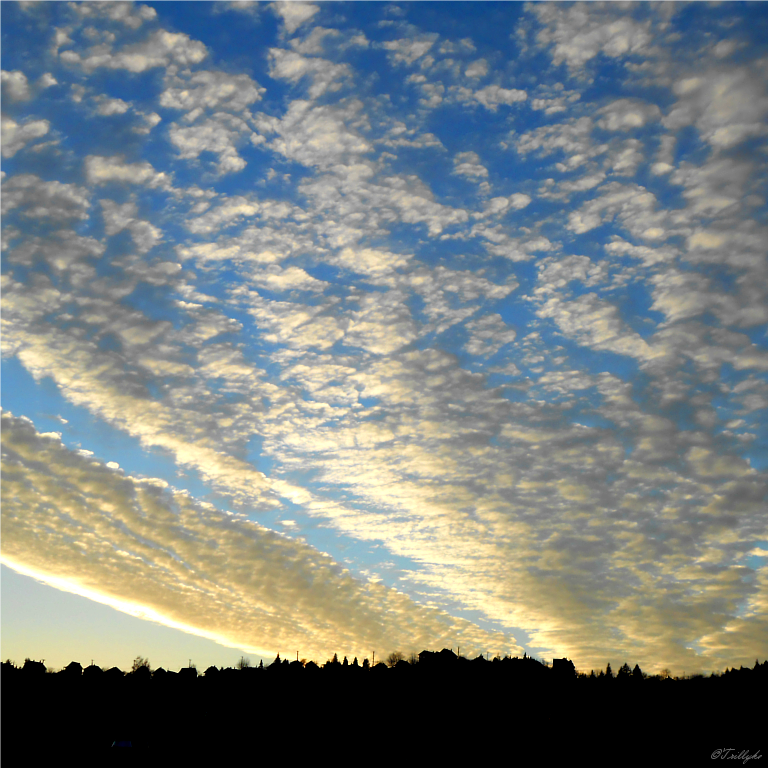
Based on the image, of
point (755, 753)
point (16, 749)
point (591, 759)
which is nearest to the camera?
point (755, 753)

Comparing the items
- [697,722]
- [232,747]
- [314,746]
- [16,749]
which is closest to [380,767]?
[314,746]

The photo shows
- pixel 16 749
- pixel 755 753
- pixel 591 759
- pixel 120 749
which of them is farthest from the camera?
pixel 16 749

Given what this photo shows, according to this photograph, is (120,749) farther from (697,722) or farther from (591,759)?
(697,722)

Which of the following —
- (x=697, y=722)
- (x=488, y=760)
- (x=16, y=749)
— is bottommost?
(x=16, y=749)

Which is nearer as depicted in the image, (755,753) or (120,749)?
(120,749)

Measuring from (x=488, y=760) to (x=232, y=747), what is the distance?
7272 centimetres

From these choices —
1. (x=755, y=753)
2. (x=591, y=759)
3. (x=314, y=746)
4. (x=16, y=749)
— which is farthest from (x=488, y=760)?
(x=16, y=749)

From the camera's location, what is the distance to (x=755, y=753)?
6048 inches

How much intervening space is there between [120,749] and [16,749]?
349 feet

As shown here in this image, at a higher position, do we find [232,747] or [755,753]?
[755,753]

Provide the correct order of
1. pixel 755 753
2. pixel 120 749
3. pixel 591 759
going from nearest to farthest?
pixel 120 749 < pixel 755 753 < pixel 591 759

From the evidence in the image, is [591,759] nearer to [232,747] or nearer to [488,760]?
[488,760]

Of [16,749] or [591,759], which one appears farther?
[16,749]

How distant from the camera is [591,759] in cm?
17350
